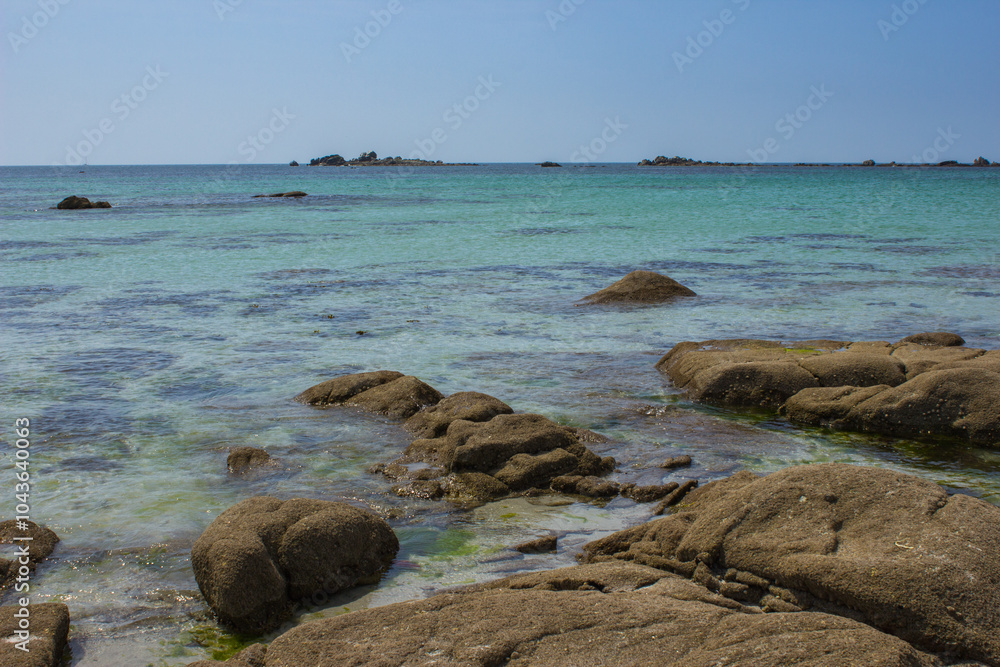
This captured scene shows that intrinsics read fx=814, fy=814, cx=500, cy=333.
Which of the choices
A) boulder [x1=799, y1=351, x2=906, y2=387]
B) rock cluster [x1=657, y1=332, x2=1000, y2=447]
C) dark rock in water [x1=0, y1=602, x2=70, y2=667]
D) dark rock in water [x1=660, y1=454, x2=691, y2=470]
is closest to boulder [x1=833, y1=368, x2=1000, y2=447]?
rock cluster [x1=657, y1=332, x2=1000, y2=447]

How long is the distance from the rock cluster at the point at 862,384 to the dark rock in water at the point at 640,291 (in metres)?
5.26

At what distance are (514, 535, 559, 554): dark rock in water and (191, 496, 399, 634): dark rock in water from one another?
1009 mm

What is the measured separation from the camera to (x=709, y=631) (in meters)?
4.18

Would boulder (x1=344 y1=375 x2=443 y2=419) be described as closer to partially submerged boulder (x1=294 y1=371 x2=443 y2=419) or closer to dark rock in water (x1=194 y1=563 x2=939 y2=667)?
partially submerged boulder (x1=294 y1=371 x2=443 y2=419)

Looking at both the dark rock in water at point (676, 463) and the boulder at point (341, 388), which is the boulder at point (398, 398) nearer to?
the boulder at point (341, 388)

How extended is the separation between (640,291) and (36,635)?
14532 mm

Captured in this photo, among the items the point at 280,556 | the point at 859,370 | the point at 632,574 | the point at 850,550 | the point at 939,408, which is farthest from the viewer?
the point at 859,370

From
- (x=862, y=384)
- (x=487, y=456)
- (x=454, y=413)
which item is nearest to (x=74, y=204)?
(x=454, y=413)

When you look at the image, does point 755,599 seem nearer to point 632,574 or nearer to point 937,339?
point 632,574

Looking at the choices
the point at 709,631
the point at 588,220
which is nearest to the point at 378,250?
the point at 588,220

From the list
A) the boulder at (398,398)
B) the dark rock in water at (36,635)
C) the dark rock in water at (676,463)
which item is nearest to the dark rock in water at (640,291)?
the boulder at (398,398)

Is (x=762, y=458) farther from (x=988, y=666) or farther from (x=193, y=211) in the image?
(x=193, y=211)

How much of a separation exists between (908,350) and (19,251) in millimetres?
28888

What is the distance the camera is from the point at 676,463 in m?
8.15
